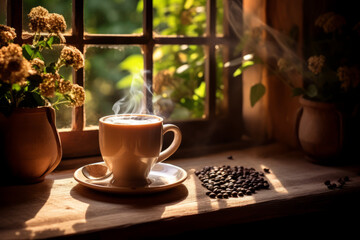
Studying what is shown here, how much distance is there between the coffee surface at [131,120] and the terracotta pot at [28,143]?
16 centimetres

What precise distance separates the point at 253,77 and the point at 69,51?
2.54 feet

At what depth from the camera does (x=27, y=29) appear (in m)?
1.34

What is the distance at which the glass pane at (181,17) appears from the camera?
187 centimetres

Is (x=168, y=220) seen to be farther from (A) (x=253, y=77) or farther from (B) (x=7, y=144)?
(A) (x=253, y=77)

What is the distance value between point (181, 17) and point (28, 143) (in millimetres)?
945

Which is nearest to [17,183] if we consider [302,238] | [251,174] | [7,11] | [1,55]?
[1,55]

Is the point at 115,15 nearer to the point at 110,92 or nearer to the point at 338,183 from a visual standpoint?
the point at 110,92

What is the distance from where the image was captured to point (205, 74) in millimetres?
1671

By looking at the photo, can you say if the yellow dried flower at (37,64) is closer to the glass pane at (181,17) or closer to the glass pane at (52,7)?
the glass pane at (52,7)

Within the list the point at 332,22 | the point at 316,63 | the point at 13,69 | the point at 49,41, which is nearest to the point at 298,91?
the point at 316,63

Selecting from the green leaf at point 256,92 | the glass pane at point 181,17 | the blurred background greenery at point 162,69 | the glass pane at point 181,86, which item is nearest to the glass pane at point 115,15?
the blurred background greenery at point 162,69

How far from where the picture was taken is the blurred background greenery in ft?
5.03

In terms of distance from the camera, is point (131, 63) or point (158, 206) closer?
point (158, 206)

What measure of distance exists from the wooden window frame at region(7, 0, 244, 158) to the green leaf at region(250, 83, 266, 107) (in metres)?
0.09
